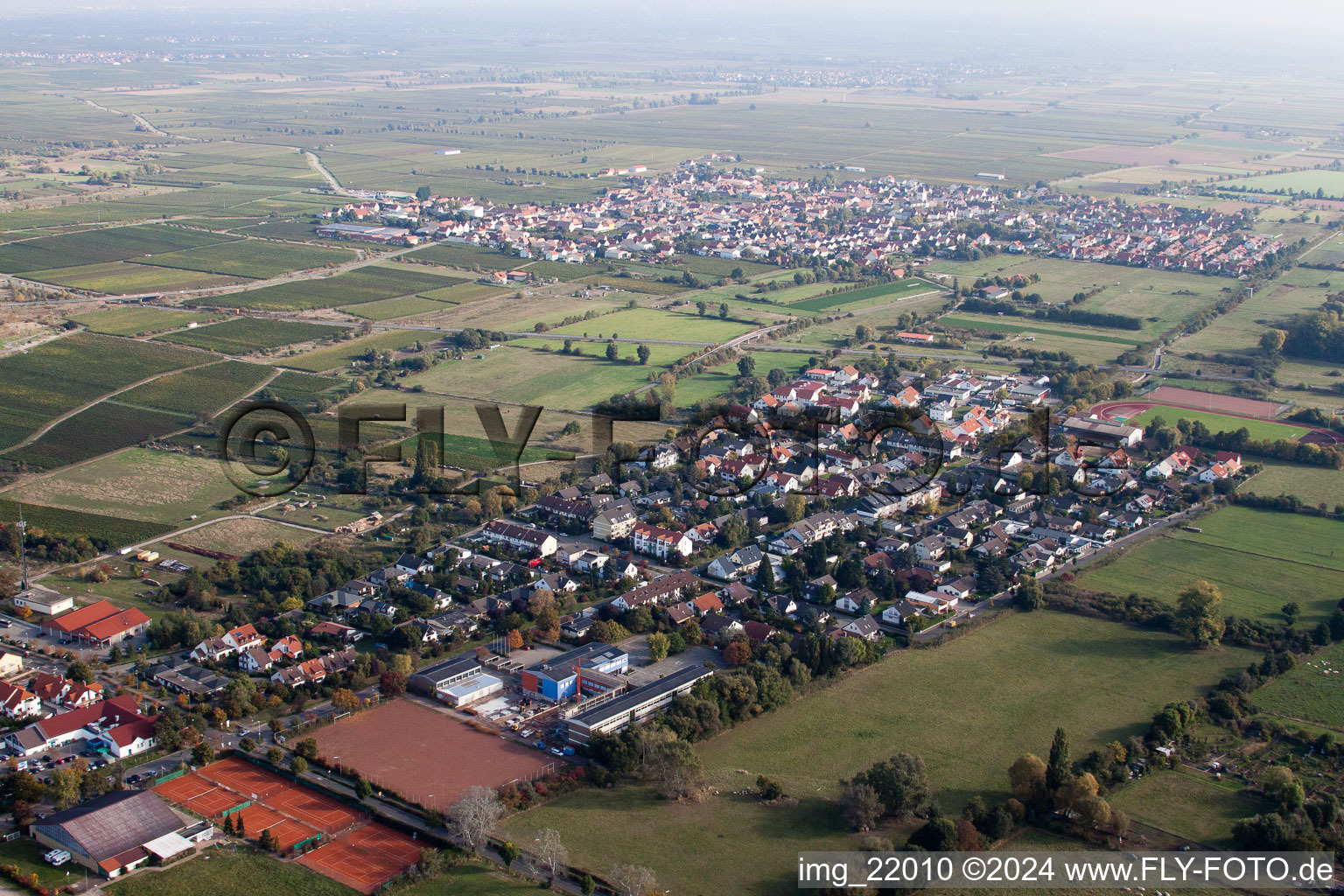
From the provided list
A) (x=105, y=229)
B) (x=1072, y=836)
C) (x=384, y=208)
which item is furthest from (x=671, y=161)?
(x=1072, y=836)

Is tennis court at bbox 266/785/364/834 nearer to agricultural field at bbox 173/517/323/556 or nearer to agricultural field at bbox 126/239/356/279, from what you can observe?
agricultural field at bbox 173/517/323/556


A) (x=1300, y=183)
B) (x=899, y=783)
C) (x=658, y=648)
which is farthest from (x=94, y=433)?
(x=1300, y=183)

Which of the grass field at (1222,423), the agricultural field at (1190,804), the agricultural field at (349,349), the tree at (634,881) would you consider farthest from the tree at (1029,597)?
the agricultural field at (349,349)

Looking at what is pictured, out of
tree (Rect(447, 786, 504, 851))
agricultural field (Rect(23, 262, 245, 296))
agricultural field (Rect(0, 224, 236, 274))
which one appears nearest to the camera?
tree (Rect(447, 786, 504, 851))

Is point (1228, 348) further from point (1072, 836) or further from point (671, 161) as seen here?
point (671, 161)

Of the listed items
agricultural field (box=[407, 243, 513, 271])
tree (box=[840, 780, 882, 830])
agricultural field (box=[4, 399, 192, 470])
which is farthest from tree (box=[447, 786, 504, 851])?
agricultural field (box=[407, 243, 513, 271])

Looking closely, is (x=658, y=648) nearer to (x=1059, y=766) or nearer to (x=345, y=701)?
(x=345, y=701)

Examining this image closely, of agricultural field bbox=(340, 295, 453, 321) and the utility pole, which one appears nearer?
the utility pole

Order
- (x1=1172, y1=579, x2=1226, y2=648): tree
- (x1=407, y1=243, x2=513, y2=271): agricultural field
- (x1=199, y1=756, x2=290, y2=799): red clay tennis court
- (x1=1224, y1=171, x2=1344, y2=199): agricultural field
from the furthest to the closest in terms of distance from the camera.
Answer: (x1=1224, y1=171, x2=1344, y2=199): agricultural field < (x1=407, y1=243, x2=513, y2=271): agricultural field < (x1=1172, y1=579, x2=1226, y2=648): tree < (x1=199, y1=756, x2=290, y2=799): red clay tennis court
